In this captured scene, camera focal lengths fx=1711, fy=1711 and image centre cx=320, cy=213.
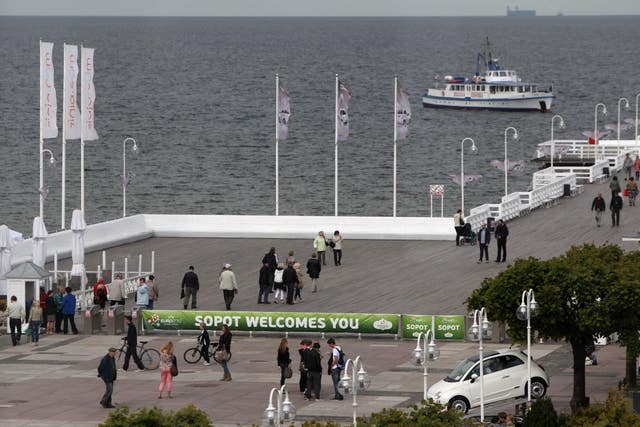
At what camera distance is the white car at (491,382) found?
29.6 meters

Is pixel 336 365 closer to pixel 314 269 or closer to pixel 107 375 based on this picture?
pixel 107 375

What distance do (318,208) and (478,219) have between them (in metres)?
32.5

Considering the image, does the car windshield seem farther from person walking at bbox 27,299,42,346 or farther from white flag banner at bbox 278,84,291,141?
white flag banner at bbox 278,84,291,141

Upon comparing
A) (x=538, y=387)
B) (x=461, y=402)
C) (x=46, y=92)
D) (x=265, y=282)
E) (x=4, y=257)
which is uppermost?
(x=46, y=92)

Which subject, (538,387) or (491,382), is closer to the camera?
(491,382)

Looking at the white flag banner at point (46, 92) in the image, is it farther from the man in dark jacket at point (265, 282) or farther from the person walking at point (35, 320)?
the person walking at point (35, 320)

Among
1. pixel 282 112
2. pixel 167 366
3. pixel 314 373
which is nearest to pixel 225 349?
pixel 167 366

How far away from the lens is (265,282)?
42.0 meters

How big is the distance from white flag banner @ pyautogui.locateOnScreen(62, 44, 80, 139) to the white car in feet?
70.6

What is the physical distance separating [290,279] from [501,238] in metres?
7.55

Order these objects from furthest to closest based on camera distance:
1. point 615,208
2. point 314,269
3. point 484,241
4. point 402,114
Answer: point 402,114
point 615,208
point 484,241
point 314,269

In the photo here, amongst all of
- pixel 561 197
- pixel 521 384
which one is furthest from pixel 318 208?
pixel 521 384

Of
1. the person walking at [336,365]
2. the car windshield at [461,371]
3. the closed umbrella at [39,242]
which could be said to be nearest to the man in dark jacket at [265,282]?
the closed umbrella at [39,242]

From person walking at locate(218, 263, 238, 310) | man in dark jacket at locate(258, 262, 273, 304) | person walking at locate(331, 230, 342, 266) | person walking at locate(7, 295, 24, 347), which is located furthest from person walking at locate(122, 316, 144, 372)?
person walking at locate(331, 230, 342, 266)
